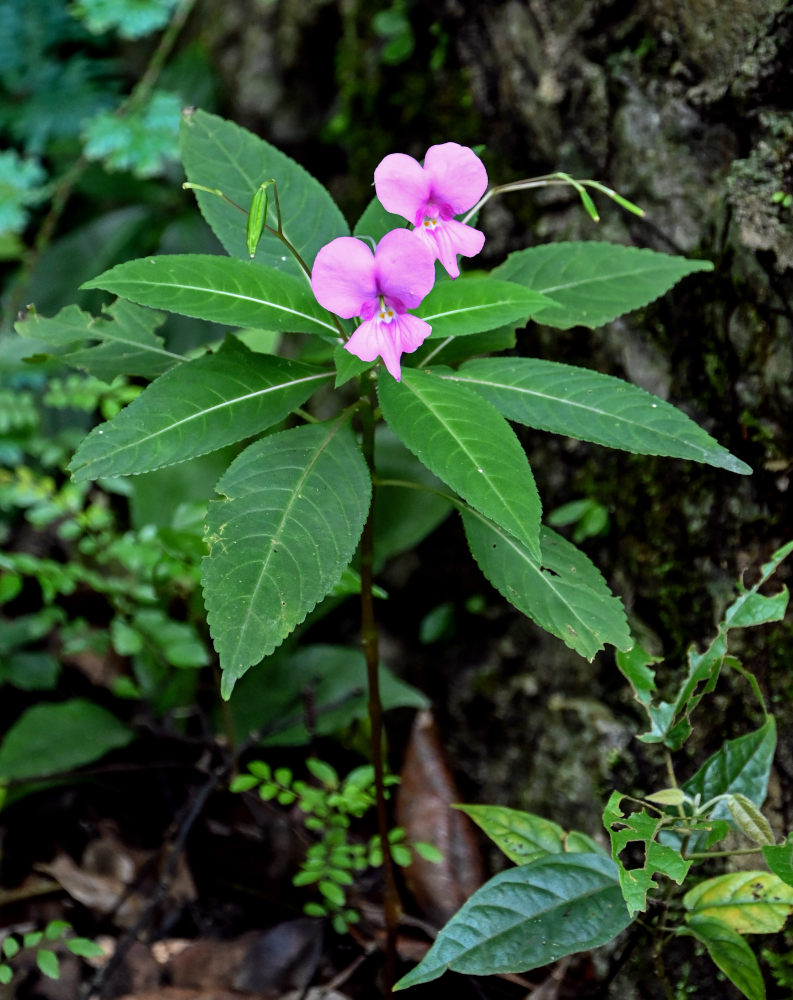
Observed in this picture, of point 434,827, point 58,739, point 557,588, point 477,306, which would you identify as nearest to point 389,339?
point 477,306

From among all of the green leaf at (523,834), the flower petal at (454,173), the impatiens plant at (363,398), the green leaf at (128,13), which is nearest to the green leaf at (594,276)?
the impatiens plant at (363,398)

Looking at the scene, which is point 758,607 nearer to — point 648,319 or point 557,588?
point 557,588

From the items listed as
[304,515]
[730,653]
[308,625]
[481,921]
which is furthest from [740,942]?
[308,625]

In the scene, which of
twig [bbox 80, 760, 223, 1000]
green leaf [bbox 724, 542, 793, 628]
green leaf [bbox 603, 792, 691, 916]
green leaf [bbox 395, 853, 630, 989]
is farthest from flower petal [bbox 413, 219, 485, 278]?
twig [bbox 80, 760, 223, 1000]

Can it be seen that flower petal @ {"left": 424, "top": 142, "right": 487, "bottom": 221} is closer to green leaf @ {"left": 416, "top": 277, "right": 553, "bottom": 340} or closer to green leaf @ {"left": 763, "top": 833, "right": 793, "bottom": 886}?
green leaf @ {"left": 416, "top": 277, "right": 553, "bottom": 340}

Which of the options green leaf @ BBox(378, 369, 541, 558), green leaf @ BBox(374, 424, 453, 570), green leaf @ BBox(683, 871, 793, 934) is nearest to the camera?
green leaf @ BBox(378, 369, 541, 558)

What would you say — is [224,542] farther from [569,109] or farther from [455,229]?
[569,109]

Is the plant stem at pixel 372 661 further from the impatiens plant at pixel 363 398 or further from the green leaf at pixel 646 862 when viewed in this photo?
the green leaf at pixel 646 862
